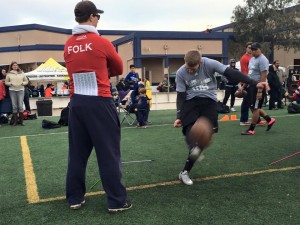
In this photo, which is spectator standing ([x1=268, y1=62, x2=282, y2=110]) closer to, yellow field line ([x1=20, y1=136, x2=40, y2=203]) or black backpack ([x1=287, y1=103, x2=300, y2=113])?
black backpack ([x1=287, y1=103, x2=300, y2=113])

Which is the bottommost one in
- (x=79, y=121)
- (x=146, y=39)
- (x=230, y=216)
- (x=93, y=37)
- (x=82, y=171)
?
(x=230, y=216)

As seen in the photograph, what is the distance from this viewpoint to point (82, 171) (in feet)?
13.0

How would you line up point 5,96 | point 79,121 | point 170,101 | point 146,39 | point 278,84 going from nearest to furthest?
point 79,121
point 5,96
point 278,84
point 170,101
point 146,39

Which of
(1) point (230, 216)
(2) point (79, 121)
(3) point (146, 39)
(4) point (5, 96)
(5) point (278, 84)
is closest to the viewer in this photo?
(1) point (230, 216)

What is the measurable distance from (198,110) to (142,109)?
234 inches

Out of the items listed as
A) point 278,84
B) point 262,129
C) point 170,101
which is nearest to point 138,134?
point 262,129

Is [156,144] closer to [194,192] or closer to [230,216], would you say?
[194,192]

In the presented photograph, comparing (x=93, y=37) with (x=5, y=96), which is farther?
(x=5, y=96)

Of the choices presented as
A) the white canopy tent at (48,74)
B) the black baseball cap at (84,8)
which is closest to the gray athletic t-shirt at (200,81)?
the black baseball cap at (84,8)

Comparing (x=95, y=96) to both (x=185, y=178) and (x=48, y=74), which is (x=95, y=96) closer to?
(x=185, y=178)

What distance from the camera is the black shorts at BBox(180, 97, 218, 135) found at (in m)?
4.75

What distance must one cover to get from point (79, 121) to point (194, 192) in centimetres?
159

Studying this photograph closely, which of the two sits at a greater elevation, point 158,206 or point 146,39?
point 146,39

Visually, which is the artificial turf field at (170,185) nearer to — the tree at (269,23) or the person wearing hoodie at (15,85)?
the person wearing hoodie at (15,85)
